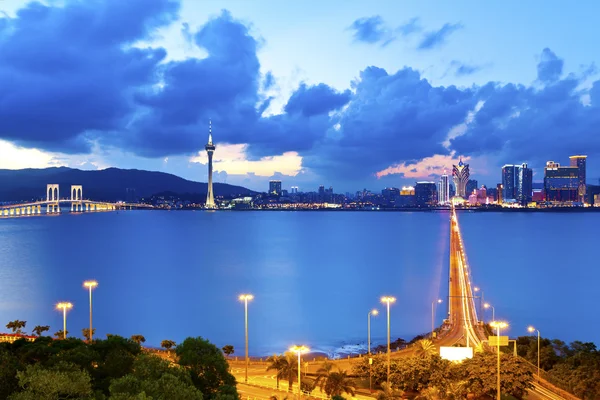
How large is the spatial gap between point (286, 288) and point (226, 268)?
43.2ft

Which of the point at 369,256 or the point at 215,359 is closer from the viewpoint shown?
the point at 215,359

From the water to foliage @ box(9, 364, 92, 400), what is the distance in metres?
22.2

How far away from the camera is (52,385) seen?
10031mm

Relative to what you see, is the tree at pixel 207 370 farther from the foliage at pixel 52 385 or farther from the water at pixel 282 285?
the water at pixel 282 285

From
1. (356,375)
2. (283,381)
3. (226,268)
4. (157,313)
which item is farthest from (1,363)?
(226,268)

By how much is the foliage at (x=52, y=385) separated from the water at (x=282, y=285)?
2224 cm

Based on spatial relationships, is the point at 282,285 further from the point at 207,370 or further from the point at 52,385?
the point at 52,385

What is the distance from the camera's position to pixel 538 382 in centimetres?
1894

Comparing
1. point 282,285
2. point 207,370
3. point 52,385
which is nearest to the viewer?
point 52,385

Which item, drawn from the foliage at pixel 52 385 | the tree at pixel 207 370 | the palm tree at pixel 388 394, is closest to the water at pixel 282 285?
the palm tree at pixel 388 394

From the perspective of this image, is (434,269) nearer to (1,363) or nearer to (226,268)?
(226,268)

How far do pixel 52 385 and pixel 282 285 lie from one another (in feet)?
146

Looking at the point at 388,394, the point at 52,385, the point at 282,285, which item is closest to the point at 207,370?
the point at 52,385

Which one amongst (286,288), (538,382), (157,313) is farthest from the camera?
(286,288)
